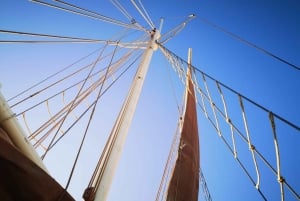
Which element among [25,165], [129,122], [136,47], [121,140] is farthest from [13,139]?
[136,47]

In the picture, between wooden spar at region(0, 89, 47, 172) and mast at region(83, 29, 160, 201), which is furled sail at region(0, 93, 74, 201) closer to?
wooden spar at region(0, 89, 47, 172)

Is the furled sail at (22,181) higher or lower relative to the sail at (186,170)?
lower

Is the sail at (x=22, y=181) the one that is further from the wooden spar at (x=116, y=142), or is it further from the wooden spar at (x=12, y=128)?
the wooden spar at (x=116, y=142)

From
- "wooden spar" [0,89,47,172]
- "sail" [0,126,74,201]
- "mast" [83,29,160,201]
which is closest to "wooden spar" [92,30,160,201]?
"mast" [83,29,160,201]

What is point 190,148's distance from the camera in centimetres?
407

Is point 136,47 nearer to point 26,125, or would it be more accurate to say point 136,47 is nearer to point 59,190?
point 26,125

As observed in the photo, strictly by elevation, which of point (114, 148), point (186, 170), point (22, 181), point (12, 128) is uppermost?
point (186, 170)

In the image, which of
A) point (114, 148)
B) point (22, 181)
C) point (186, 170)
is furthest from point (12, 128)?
point (186, 170)

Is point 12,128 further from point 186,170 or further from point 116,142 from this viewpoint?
point 186,170

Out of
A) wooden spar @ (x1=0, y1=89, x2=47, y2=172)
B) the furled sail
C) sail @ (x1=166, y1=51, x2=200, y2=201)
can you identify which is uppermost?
sail @ (x1=166, y1=51, x2=200, y2=201)

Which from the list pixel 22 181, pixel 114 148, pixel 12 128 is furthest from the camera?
pixel 114 148

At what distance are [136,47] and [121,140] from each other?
12.7 feet

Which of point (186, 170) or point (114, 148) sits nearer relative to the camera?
point (114, 148)

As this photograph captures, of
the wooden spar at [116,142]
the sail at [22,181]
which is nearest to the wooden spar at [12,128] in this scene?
the sail at [22,181]
